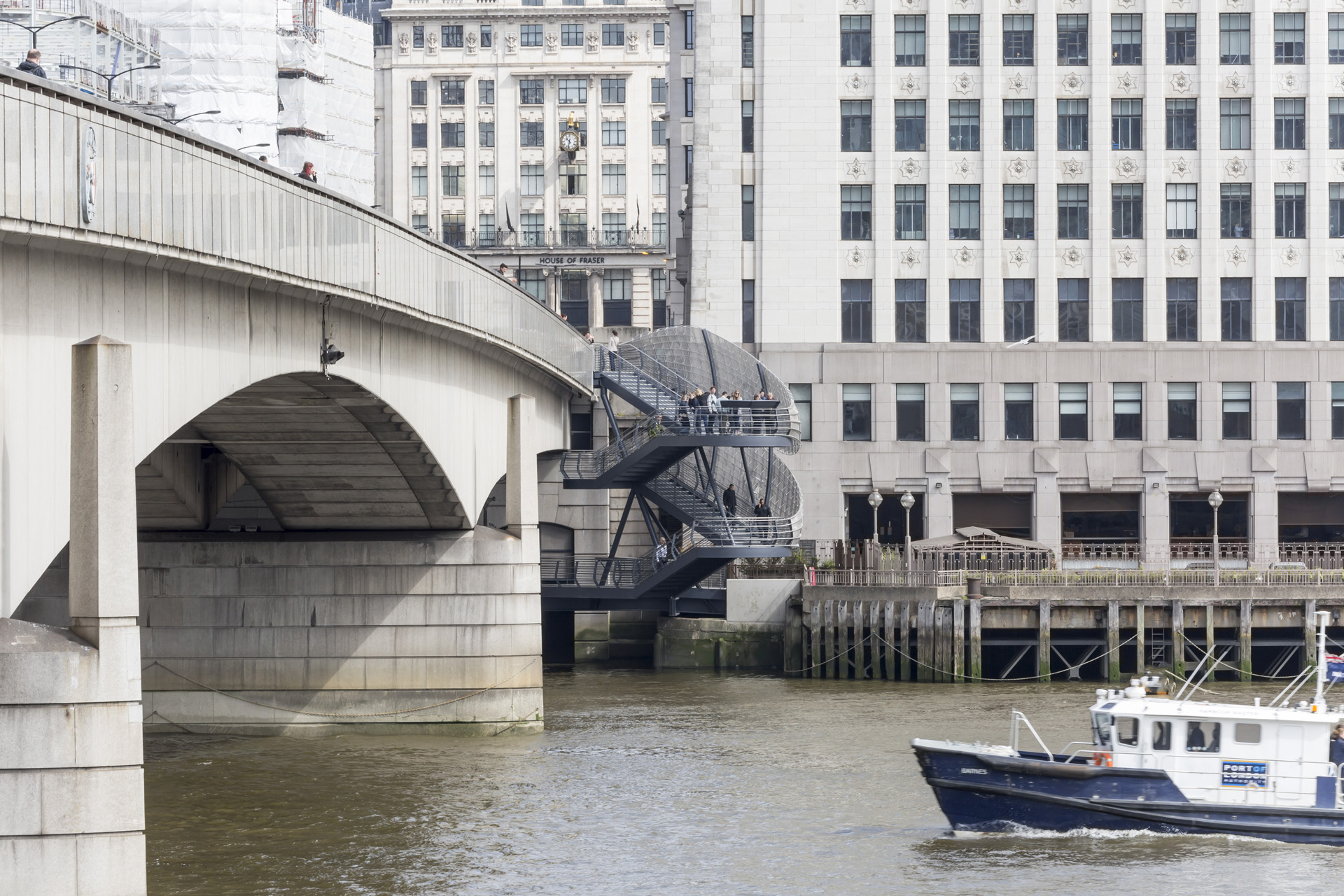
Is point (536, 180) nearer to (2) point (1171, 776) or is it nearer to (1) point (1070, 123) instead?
(1) point (1070, 123)

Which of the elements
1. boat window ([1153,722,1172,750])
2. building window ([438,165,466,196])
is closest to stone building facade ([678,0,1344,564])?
boat window ([1153,722,1172,750])

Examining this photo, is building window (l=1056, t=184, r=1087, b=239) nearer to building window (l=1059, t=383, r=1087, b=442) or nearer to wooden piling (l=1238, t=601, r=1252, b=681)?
building window (l=1059, t=383, r=1087, b=442)

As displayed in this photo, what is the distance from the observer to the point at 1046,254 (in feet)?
250

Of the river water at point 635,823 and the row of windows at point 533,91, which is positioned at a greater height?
the row of windows at point 533,91

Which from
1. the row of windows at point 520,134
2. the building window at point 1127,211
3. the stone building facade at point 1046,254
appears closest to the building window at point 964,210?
the stone building facade at point 1046,254

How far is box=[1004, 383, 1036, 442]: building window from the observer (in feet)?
249

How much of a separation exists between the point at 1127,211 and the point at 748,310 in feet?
49.8

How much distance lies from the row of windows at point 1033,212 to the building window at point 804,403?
6.09 meters

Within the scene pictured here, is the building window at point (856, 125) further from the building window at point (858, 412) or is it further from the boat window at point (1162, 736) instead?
the boat window at point (1162, 736)

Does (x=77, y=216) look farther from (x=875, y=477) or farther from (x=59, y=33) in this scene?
(x=875, y=477)

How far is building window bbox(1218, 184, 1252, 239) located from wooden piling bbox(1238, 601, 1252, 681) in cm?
2340

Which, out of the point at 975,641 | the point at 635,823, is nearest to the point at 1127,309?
the point at 975,641

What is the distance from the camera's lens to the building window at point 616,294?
131m

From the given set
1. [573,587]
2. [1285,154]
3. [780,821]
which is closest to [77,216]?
[780,821]
